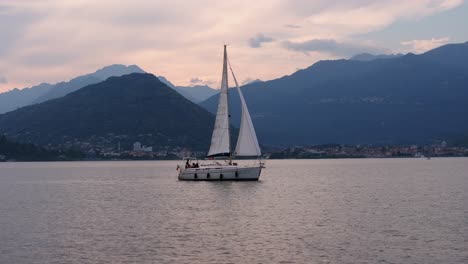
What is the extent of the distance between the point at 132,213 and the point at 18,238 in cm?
1879

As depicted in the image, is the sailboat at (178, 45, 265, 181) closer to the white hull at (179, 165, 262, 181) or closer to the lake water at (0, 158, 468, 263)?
the white hull at (179, 165, 262, 181)

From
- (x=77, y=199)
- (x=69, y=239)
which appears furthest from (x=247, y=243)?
(x=77, y=199)

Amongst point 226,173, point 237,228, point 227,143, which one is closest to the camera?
point 237,228

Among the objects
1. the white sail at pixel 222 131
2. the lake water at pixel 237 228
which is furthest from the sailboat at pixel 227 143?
the lake water at pixel 237 228

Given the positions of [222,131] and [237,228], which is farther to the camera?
[222,131]

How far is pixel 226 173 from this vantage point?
4144 inches

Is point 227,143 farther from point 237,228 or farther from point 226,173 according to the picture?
point 237,228

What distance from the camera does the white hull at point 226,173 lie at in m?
105

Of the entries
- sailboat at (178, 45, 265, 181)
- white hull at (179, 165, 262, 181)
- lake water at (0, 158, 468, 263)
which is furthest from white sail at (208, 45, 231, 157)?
lake water at (0, 158, 468, 263)

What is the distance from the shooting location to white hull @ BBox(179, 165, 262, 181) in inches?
4141

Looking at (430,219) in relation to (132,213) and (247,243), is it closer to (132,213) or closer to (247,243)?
(247,243)

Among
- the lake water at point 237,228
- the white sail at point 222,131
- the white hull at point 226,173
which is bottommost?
the lake water at point 237,228

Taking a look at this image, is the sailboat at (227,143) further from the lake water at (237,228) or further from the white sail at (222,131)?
the lake water at (237,228)

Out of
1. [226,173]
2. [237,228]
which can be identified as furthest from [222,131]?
[237,228]
